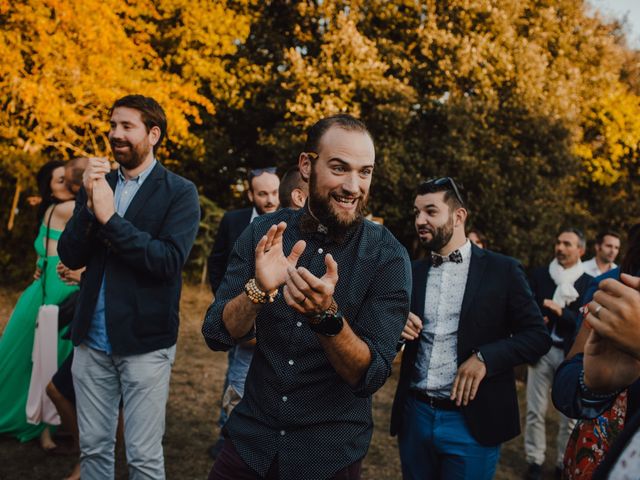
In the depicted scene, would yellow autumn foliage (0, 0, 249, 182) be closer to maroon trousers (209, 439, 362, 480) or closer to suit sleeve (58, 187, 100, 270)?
suit sleeve (58, 187, 100, 270)

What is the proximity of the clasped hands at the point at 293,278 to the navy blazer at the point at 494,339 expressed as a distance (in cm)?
165

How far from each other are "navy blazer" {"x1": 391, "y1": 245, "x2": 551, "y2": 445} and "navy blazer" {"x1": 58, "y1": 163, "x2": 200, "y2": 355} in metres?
1.56

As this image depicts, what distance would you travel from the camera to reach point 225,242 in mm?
4953

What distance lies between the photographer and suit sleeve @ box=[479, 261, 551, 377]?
315 cm

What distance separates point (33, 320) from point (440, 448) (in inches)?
157

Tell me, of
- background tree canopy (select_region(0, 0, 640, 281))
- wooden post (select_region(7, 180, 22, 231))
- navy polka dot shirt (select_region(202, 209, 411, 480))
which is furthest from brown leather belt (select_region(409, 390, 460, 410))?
background tree canopy (select_region(0, 0, 640, 281))

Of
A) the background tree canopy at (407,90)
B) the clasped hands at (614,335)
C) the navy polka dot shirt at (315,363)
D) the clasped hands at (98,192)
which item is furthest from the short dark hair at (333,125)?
the background tree canopy at (407,90)

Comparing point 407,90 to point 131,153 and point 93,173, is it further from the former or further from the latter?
point 93,173

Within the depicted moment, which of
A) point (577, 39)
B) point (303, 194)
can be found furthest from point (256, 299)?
point (577, 39)

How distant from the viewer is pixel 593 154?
1848 cm

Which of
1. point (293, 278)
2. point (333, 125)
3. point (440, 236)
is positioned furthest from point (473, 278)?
point (293, 278)

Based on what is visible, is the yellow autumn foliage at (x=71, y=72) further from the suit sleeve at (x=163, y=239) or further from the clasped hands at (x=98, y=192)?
the clasped hands at (x=98, y=192)

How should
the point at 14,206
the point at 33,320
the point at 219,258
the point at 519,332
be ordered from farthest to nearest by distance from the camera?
the point at 14,206 → the point at 33,320 → the point at 219,258 → the point at 519,332

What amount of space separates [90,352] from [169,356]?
469mm
